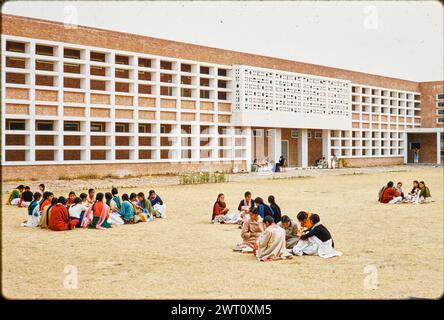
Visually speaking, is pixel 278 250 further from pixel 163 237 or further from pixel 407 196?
pixel 407 196

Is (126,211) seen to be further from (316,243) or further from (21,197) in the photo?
(316,243)

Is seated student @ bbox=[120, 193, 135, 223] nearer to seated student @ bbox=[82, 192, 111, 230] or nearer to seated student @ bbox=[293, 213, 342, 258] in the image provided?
seated student @ bbox=[82, 192, 111, 230]

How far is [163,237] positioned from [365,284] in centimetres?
532

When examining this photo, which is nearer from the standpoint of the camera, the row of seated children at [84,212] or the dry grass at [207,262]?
the dry grass at [207,262]

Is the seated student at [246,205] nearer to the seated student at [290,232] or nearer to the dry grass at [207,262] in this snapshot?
the dry grass at [207,262]

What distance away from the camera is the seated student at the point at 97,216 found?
12584 millimetres

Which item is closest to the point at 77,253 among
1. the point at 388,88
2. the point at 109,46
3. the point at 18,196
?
the point at 18,196

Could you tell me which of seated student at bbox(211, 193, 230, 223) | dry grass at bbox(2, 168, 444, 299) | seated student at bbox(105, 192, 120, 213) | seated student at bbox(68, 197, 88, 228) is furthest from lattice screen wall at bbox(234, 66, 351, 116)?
seated student at bbox(68, 197, 88, 228)

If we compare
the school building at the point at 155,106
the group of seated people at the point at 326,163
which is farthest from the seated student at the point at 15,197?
the group of seated people at the point at 326,163

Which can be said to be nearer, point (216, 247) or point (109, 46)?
point (216, 247)

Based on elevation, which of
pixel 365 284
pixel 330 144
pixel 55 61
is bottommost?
pixel 365 284

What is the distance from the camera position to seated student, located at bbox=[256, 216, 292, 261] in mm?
9008

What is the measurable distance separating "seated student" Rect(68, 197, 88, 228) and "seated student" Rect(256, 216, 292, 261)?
5.53 meters

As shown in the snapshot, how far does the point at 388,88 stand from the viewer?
162 ft
